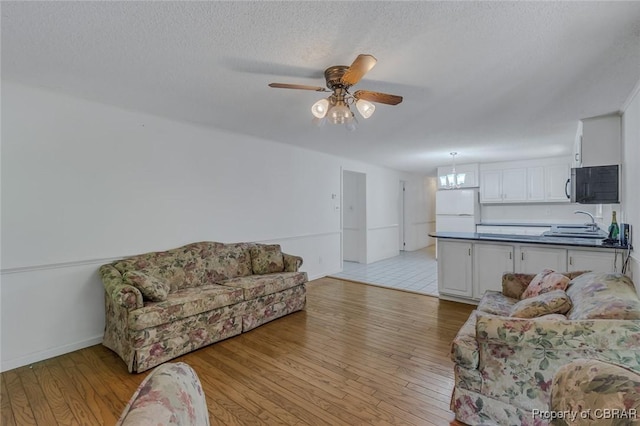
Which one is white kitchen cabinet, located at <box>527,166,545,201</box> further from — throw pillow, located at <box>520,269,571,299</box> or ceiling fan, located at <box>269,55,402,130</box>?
ceiling fan, located at <box>269,55,402,130</box>

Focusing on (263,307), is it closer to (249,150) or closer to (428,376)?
(428,376)

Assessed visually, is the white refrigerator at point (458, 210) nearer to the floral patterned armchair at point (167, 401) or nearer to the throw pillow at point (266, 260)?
the throw pillow at point (266, 260)

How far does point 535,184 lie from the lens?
629 cm

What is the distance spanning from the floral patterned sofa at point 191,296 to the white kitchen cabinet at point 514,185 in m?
5.41

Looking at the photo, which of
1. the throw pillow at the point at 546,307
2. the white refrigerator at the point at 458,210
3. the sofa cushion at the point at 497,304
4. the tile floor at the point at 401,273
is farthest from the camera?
the white refrigerator at the point at 458,210

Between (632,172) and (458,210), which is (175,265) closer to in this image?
(632,172)

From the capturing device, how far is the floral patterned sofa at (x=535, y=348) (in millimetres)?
1453

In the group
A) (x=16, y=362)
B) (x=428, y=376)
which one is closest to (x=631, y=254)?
(x=428, y=376)

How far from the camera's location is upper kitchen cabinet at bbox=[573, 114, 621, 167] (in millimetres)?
3332

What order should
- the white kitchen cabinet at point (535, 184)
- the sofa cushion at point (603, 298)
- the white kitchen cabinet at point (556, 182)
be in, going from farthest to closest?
the white kitchen cabinet at point (535, 184) → the white kitchen cabinet at point (556, 182) → the sofa cushion at point (603, 298)

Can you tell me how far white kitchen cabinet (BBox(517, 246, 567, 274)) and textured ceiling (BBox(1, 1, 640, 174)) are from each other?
5.25 ft

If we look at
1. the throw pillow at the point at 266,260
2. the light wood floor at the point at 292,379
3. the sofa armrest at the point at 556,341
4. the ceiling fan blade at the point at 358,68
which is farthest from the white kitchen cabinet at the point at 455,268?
the ceiling fan blade at the point at 358,68

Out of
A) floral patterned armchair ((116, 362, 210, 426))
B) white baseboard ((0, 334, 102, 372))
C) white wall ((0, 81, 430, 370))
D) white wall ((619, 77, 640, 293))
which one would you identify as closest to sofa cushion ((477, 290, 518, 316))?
white wall ((619, 77, 640, 293))

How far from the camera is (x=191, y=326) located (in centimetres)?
271
